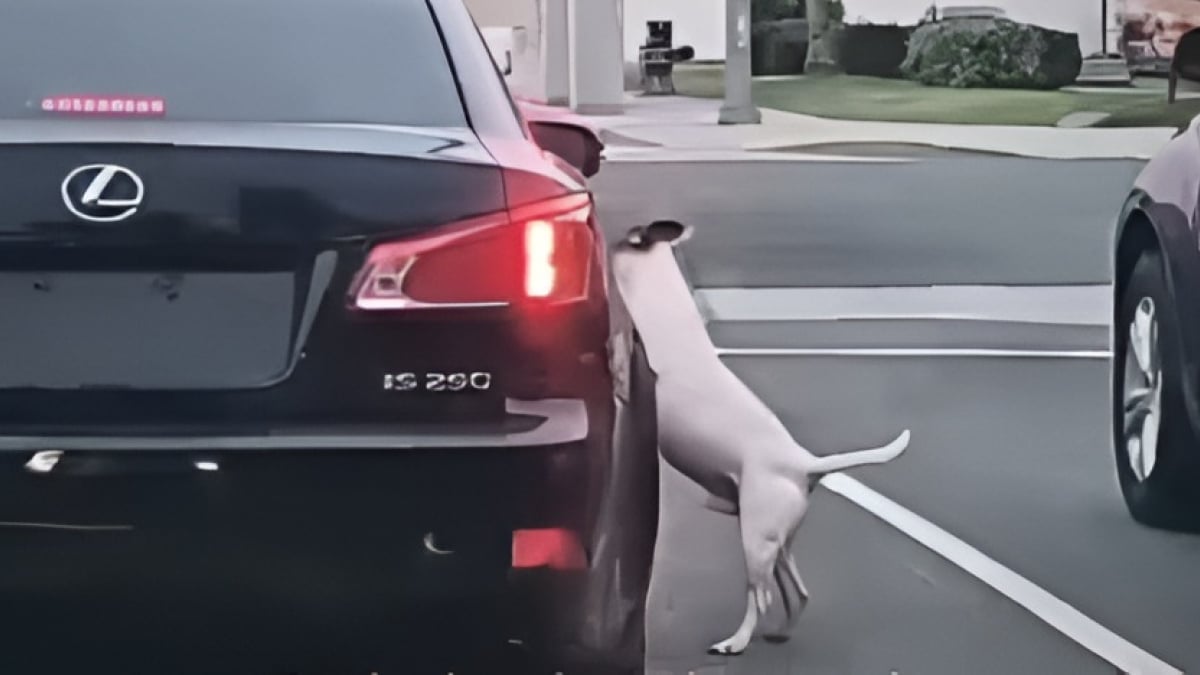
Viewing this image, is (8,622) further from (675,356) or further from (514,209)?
(675,356)

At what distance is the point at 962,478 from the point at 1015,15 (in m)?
7.19

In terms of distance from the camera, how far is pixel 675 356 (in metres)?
4.75

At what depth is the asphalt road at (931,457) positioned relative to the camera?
4852mm

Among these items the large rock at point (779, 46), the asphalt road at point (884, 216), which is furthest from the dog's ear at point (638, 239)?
the large rock at point (779, 46)

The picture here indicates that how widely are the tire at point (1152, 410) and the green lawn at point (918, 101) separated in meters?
7.19

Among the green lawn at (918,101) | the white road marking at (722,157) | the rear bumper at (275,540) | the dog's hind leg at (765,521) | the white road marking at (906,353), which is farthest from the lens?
the white road marking at (722,157)

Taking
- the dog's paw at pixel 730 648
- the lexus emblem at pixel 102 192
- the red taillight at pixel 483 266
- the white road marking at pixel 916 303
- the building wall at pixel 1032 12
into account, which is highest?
the building wall at pixel 1032 12

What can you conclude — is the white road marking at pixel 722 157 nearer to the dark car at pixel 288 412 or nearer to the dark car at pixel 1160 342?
the dark car at pixel 1160 342

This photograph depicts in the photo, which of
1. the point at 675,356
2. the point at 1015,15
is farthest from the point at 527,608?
the point at 1015,15

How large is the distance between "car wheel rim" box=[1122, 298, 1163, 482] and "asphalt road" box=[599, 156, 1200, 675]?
213 mm

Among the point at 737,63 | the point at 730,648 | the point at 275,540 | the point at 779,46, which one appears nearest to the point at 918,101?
the point at 779,46

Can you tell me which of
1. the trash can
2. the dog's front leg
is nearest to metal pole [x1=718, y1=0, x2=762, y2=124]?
the trash can

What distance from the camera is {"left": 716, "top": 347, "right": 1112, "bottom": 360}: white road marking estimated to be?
9008 millimetres

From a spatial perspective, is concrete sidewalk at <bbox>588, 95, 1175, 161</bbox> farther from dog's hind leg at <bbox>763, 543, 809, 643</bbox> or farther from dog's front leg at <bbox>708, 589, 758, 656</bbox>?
dog's front leg at <bbox>708, 589, 758, 656</bbox>
